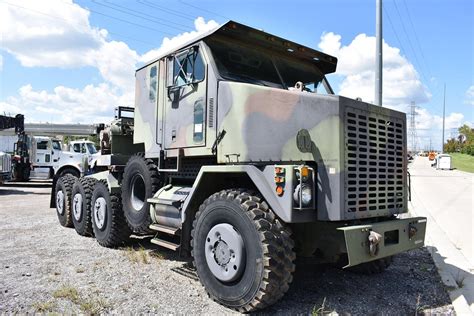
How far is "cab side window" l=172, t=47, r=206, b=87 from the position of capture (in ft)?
17.7

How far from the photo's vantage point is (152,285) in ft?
16.5

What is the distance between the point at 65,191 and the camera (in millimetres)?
9180

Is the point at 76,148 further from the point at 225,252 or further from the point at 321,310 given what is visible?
the point at 321,310

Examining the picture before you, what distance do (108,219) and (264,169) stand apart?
3.81 m

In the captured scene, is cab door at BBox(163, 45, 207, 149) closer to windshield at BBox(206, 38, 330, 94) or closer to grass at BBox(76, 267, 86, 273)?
windshield at BBox(206, 38, 330, 94)

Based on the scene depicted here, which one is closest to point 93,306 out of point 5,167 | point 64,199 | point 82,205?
point 82,205

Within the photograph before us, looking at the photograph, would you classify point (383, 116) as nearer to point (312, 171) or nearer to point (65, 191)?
point (312, 171)

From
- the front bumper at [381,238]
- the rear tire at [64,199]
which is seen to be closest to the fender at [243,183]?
the front bumper at [381,238]

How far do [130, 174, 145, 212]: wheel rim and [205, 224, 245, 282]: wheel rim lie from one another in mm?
2277

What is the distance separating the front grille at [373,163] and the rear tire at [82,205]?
551 centimetres

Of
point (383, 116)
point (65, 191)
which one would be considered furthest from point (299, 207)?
point (65, 191)

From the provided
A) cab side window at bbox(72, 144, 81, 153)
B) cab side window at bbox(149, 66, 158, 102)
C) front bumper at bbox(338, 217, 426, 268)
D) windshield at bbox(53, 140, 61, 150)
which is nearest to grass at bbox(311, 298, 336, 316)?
front bumper at bbox(338, 217, 426, 268)

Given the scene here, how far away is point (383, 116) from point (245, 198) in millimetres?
1757

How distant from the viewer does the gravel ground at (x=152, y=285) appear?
4.37m
